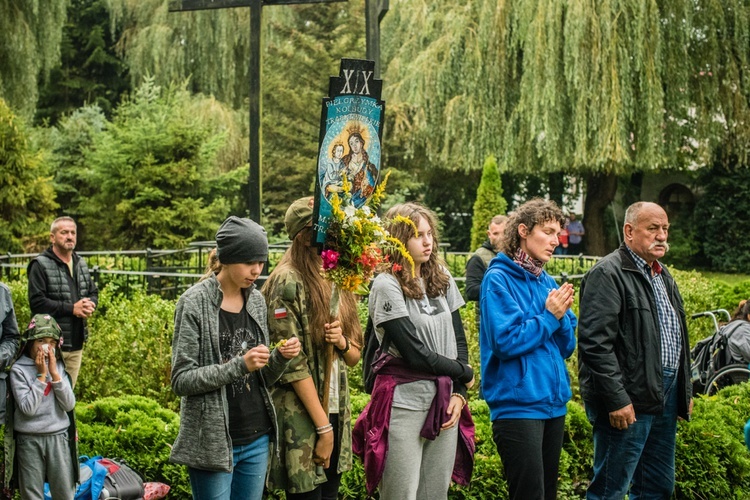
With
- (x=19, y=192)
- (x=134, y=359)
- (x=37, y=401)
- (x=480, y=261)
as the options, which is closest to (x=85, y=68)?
(x=19, y=192)

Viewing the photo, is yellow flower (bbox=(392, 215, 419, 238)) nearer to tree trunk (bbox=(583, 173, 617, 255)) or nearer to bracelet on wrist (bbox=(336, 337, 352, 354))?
bracelet on wrist (bbox=(336, 337, 352, 354))

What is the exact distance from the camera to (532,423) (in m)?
4.23

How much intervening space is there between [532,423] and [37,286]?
4.73 metres

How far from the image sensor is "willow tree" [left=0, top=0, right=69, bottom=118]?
1883cm

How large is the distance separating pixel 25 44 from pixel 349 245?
17455mm

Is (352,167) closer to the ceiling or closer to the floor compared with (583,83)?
closer to the floor

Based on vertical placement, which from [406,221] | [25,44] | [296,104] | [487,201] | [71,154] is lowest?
[406,221]

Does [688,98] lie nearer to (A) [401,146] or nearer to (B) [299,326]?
(A) [401,146]

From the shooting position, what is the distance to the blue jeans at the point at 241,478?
11.7 feet

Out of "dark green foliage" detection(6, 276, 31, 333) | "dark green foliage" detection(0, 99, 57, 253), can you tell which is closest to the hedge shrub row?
"dark green foliage" detection(6, 276, 31, 333)

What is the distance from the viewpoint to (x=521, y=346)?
13.8 ft

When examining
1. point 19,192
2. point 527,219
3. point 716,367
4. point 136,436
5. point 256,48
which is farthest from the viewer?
point 19,192

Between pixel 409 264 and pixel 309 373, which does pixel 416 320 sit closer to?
pixel 409 264

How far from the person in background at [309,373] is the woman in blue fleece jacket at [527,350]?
Result: 0.75 m
